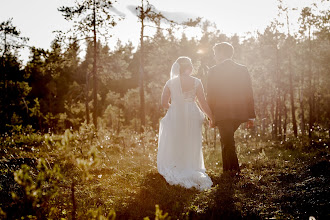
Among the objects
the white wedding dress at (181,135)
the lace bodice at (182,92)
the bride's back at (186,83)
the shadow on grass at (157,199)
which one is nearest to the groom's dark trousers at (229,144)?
the white wedding dress at (181,135)

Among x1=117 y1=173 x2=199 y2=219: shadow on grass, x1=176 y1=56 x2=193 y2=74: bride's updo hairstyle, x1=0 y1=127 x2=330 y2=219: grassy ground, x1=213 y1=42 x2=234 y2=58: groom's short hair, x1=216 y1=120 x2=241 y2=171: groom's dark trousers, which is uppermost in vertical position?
x1=213 y1=42 x2=234 y2=58: groom's short hair

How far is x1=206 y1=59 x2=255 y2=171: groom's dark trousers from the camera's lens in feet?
21.1

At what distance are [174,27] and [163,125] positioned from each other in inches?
521

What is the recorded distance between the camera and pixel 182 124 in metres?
6.88

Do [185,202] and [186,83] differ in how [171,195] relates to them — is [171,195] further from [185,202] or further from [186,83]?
[186,83]

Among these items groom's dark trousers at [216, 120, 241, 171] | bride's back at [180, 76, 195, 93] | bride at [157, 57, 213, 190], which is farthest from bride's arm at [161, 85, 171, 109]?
groom's dark trousers at [216, 120, 241, 171]

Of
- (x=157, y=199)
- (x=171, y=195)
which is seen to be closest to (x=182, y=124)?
(x=171, y=195)

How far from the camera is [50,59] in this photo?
747 inches

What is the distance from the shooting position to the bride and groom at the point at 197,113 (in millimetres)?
6441

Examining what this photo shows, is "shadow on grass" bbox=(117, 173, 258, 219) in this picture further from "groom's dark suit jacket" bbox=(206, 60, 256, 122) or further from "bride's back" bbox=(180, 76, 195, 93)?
"bride's back" bbox=(180, 76, 195, 93)

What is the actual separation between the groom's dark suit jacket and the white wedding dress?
1.75ft

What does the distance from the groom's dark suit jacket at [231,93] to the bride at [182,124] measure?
0.40m

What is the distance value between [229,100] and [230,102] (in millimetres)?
47

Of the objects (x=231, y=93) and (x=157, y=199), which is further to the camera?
(x=231, y=93)
